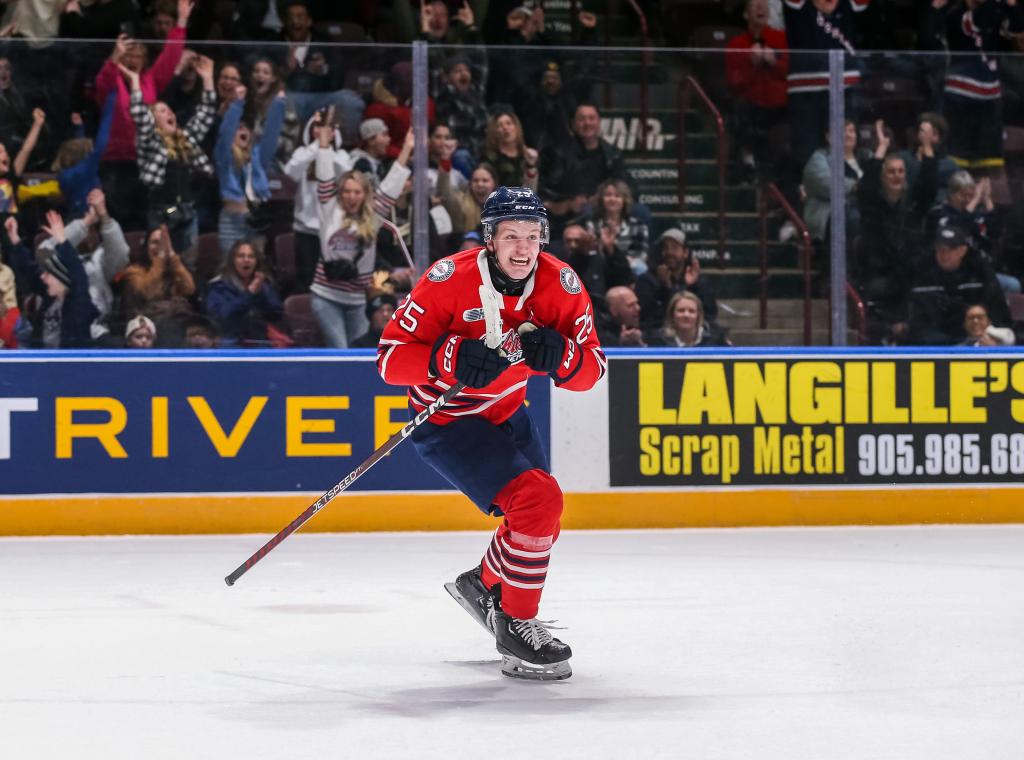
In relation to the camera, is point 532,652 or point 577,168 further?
point 577,168

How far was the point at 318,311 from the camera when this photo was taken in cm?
710

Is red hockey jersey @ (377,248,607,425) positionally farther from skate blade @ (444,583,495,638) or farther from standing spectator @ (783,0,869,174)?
standing spectator @ (783,0,869,174)

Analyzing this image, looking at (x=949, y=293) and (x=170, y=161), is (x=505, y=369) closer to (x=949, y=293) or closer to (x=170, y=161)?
(x=170, y=161)

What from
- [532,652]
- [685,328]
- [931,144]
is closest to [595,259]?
[685,328]

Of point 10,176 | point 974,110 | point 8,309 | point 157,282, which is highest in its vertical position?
point 974,110

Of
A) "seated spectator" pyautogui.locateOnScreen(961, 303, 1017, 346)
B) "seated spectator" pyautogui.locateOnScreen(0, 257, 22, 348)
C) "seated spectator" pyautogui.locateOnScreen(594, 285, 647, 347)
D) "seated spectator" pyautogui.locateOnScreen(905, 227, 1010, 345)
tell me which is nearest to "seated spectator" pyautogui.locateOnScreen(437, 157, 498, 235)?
"seated spectator" pyautogui.locateOnScreen(594, 285, 647, 347)

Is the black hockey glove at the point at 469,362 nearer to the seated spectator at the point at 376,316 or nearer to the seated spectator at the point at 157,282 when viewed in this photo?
the seated spectator at the point at 376,316

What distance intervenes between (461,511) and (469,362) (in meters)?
3.27

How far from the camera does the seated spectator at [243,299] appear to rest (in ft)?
22.8

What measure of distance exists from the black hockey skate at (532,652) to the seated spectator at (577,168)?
3.24 meters

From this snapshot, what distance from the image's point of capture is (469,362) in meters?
4.04

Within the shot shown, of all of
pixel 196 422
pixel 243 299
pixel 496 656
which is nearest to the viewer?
pixel 496 656

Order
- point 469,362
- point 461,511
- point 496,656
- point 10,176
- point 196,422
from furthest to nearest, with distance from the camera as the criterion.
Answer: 1. point 461,511
2. point 196,422
3. point 10,176
4. point 496,656
5. point 469,362

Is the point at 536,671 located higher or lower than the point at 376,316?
lower
